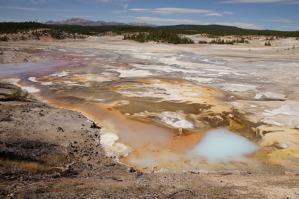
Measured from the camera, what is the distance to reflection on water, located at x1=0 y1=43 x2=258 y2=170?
7.54m

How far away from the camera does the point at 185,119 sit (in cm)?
970

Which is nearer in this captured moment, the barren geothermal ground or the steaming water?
the barren geothermal ground

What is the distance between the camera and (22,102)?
33.0 ft

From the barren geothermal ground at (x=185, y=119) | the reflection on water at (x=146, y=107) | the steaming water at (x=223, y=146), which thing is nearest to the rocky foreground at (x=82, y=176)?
the barren geothermal ground at (x=185, y=119)

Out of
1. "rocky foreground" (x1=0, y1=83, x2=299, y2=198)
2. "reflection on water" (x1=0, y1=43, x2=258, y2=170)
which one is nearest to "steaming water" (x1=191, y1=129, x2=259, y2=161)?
"reflection on water" (x1=0, y1=43, x2=258, y2=170)

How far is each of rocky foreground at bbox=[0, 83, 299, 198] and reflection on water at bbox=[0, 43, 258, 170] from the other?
0.81m

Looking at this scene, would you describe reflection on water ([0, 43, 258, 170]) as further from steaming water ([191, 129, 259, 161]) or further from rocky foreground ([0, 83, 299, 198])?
rocky foreground ([0, 83, 299, 198])

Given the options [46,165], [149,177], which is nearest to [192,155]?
[149,177]

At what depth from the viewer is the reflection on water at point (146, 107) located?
7539 mm

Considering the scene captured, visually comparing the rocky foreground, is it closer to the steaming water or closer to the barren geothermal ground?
the barren geothermal ground

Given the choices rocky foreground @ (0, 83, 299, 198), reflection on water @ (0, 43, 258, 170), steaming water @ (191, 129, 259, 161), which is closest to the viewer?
Result: rocky foreground @ (0, 83, 299, 198)

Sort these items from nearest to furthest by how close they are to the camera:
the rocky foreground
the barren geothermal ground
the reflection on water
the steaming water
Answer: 1. the rocky foreground
2. the barren geothermal ground
3. the steaming water
4. the reflection on water

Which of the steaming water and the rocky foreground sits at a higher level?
the rocky foreground

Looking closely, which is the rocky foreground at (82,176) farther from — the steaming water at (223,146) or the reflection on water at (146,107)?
the steaming water at (223,146)
